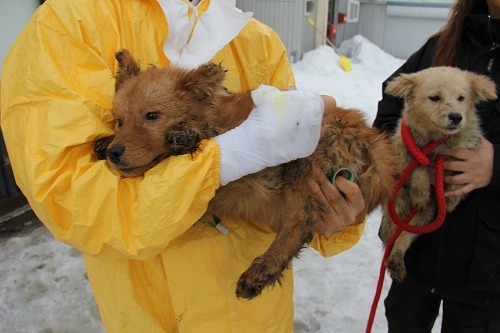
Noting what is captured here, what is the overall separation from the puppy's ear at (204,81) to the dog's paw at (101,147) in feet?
1.27

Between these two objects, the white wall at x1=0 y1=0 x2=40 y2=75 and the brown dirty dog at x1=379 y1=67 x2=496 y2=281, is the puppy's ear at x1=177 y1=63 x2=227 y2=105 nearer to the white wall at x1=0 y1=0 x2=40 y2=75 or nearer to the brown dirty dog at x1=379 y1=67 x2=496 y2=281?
the brown dirty dog at x1=379 y1=67 x2=496 y2=281

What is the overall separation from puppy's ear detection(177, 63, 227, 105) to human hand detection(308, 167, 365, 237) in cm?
56

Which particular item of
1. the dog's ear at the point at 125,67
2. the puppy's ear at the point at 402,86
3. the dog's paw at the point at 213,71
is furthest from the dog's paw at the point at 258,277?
the puppy's ear at the point at 402,86

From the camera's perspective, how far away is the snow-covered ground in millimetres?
3691

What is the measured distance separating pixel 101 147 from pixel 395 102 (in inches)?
77.3

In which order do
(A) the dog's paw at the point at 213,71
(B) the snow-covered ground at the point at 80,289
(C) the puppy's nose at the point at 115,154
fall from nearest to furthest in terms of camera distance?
(C) the puppy's nose at the point at 115,154
(A) the dog's paw at the point at 213,71
(B) the snow-covered ground at the point at 80,289

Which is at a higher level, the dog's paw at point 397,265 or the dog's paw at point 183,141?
the dog's paw at point 183,141

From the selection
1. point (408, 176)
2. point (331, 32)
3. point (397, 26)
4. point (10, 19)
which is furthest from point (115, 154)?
point (397, 26)

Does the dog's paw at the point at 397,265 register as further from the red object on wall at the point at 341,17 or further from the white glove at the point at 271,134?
the red object on wall at the point at 341,17

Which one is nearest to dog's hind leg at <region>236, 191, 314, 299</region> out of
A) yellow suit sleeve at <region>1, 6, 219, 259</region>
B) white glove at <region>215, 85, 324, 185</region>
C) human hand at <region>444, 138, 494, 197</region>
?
white glove at <region>215, 85, 324, 185</region>

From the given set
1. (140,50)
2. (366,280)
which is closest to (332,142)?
(140,50)

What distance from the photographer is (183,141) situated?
5.60ft

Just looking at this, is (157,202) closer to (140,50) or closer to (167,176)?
(167,176)

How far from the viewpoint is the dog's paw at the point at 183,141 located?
1.69m
